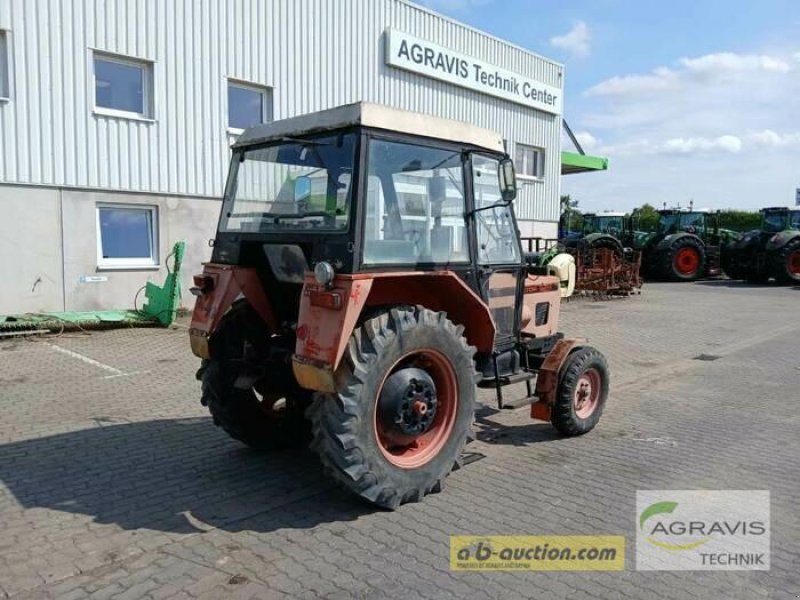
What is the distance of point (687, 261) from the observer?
2338 cm

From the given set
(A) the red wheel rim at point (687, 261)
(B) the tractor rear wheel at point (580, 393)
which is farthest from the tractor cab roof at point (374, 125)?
(A) the red wheel rim at point (687, 261)

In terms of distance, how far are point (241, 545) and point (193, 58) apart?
10.6 metres

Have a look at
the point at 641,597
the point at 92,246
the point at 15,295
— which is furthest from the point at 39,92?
the point at 641,597

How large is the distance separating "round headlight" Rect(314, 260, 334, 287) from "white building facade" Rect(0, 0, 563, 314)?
8.44 m

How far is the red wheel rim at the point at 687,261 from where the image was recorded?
2319 cm

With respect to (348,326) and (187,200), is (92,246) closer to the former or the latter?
(187,200)

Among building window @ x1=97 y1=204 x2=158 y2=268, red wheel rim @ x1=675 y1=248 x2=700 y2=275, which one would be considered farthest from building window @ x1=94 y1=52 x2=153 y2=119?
red wheel rim @ x1=675 y1=248 x2=700 y2=275

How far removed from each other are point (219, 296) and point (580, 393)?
3122mm

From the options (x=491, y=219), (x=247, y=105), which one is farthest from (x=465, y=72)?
(x=491, y=219)

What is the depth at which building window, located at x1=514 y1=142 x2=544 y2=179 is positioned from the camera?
2012cm

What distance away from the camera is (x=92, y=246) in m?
11.1

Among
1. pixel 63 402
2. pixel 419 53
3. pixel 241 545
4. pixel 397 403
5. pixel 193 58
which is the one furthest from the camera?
pixel 419 53

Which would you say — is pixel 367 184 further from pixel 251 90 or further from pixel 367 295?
pixel 251 90

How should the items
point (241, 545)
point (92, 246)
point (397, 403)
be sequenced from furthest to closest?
point (92, 246)
point (397, 403)
point (241, 545)
